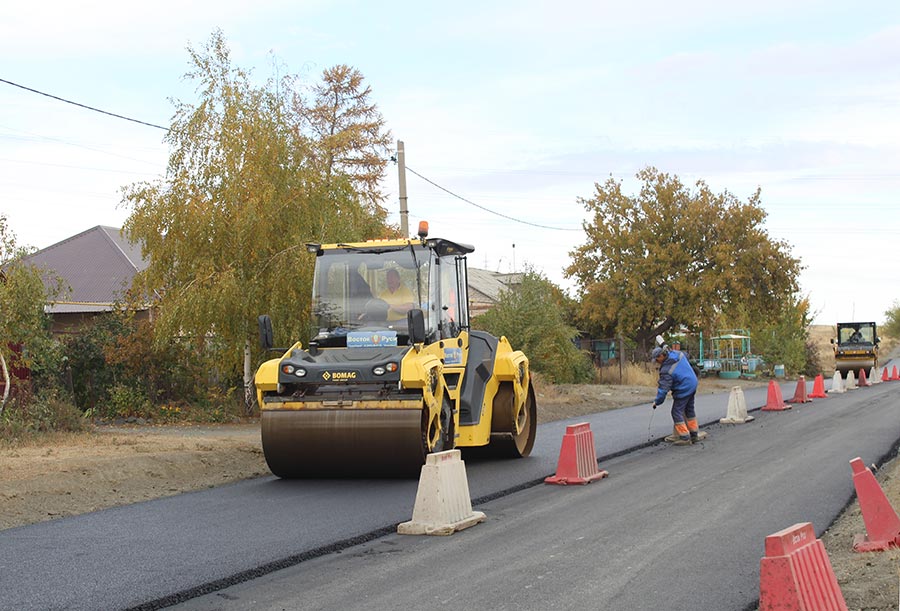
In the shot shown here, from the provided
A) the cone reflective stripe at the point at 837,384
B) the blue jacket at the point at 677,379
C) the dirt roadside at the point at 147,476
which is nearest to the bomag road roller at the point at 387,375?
the dirt roadside at the point at 147,476

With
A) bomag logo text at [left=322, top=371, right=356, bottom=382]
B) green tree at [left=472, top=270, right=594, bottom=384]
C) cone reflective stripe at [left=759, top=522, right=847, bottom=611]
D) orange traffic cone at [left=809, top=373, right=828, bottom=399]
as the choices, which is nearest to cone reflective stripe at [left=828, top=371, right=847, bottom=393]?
orange traffic cone at [left=809, top=373, right=828, bottom=399]

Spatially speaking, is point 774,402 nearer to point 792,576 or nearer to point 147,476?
point 147,476

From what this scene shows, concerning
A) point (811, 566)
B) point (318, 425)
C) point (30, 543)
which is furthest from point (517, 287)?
point (811, 566)

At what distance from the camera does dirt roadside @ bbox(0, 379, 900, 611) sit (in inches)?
278

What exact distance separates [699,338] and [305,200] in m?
34.2

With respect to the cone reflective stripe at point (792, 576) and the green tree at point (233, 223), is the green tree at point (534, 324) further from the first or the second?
the cone reflective stripe at point (792, 576)

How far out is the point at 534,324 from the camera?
105ft

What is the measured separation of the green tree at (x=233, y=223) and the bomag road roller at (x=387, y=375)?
6.83 metres

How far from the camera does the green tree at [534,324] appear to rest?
31.9 metres

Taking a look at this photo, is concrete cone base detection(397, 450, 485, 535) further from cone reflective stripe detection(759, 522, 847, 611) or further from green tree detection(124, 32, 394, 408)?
green tree detection(124, 32, 394, 408)

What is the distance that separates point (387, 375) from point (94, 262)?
26.5 m

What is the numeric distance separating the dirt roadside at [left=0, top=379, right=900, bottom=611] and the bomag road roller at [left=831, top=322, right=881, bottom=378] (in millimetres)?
38185

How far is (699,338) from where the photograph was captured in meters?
50.8

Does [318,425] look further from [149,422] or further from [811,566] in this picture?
[149,422]
